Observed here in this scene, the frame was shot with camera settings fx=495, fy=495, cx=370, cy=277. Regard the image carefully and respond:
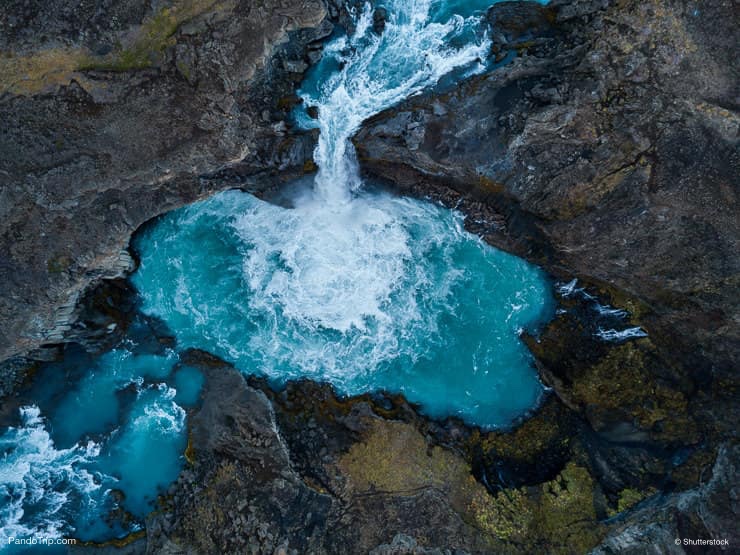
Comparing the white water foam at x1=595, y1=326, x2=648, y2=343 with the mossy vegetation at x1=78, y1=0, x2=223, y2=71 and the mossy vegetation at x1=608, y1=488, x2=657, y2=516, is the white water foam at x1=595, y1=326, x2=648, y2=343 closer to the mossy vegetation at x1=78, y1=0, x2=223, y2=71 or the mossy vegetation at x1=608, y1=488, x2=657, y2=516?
the mossy vegetation at x1=608, y1=488, x2=657, y2=516

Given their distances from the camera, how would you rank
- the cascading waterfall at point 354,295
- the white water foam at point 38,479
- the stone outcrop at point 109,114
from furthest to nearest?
the cascading waterfall at point 354,295
the white water foam at point 38,479
the stone outcrop at point 109,114

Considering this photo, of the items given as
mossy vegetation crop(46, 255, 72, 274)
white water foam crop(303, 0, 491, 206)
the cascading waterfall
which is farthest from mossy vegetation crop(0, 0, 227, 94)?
the cascading waterfall

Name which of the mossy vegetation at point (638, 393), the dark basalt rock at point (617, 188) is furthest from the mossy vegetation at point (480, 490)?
the mossy vegetation at point (638, 393)

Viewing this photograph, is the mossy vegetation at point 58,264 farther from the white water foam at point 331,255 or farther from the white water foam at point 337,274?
the white water foam at point 337,274

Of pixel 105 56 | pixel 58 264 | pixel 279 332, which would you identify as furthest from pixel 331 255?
pixel 105 56

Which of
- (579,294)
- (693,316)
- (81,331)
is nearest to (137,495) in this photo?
(81,331)

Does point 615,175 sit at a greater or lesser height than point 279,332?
greater

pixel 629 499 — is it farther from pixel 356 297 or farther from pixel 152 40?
pixel 152 40
